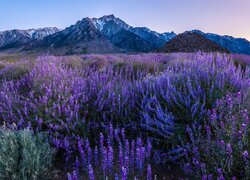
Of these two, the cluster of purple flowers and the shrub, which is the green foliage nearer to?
the cluster of purple flowers

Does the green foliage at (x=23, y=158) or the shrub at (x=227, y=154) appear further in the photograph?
the green foliage at (x=23, y=158)

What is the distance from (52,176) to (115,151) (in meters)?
0.69

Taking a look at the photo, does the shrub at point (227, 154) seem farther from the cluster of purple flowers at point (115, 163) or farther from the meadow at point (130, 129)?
the cluster of purple flowers at point (115, 163)

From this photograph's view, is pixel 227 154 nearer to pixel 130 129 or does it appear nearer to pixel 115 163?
pixel 115 163

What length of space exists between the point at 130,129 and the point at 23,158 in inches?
49.8

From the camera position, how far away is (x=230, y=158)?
2.03 m

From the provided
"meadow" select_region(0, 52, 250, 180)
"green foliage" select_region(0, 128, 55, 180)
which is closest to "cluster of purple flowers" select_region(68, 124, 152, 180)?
"meadow" select_region(0, 52, 250, 180)

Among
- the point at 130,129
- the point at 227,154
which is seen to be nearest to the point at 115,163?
the point at 130,129

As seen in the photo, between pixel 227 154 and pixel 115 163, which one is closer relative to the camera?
pixel 227 154

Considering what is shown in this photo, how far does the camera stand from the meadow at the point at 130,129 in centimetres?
238

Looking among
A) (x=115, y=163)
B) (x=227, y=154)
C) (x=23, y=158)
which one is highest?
(x=227, y=154)

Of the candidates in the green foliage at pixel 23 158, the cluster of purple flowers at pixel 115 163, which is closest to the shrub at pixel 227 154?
the cluster of purple flowers at pixel 115 163

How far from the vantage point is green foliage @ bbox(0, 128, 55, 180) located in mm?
2475

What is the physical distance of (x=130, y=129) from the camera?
339 centimetres
